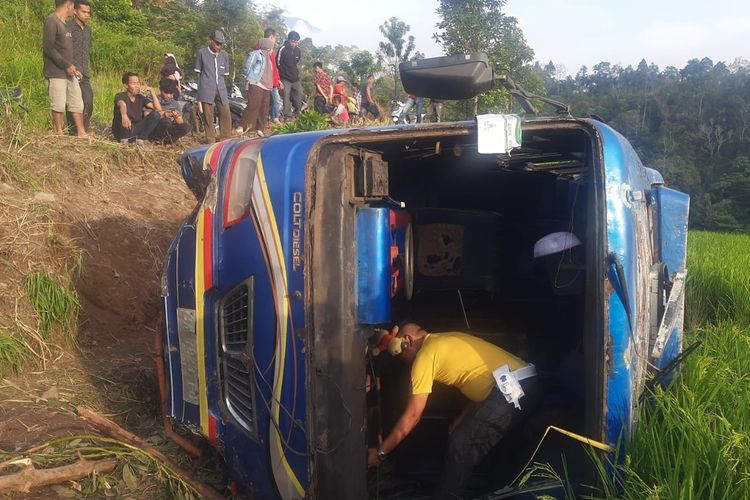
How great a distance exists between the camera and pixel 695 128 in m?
45.3

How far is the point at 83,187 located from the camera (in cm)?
644

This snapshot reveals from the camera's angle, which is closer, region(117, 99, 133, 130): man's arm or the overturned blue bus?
the overturned blue bus

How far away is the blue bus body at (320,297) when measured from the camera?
8.00 feet

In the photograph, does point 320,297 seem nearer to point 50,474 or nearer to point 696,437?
point 696,437

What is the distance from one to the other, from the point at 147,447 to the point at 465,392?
167 cm

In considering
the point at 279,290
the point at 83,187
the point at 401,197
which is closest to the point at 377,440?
the point at 279,290

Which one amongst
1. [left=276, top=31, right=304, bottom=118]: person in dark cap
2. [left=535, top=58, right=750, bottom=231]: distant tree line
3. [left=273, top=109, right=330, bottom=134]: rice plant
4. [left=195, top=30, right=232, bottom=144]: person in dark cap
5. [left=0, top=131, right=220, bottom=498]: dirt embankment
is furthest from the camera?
[left=535, top=58, right=750, bottom=231]: distant tree line

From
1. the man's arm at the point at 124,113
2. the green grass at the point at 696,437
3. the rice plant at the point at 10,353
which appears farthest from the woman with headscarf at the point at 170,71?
the green grass at the point at 696,437

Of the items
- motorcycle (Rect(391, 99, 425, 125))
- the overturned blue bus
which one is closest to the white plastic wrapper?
the overturned blue bus

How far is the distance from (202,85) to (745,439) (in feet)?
25.8

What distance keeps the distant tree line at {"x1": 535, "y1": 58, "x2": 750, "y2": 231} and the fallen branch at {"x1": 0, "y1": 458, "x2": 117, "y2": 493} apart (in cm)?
3442

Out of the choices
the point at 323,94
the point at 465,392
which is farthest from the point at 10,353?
the point at 323,94

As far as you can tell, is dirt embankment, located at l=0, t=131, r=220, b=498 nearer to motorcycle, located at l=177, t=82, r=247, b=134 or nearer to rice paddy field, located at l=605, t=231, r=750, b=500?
motorcycle, located at l=177, t=82, r=247, b=134

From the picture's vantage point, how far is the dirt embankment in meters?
4.23
